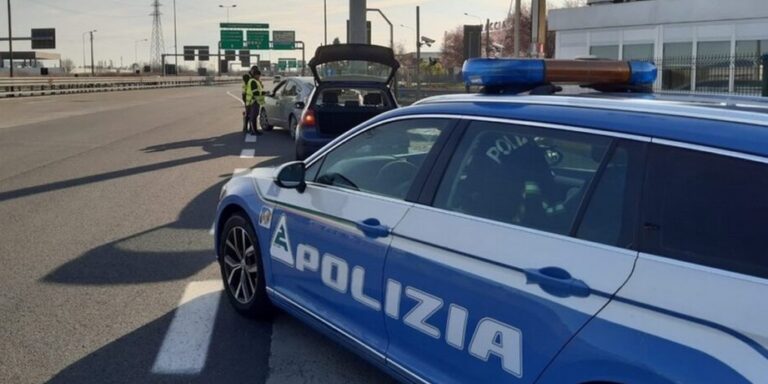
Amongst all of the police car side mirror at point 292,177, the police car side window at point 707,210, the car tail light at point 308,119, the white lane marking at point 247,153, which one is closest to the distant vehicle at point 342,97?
the car tail light at point 308,119

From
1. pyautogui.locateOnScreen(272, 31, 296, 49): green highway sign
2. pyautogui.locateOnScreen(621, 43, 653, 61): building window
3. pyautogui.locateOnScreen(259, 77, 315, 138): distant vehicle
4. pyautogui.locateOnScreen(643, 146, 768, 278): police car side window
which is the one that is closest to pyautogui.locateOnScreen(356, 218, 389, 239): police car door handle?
pyautogui.locateOnScreen(643, 146, 768, 278): police car side window

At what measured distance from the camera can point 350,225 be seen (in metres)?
3.80

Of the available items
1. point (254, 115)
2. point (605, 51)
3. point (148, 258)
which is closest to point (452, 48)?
point (605, 51)

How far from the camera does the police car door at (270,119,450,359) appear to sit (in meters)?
3.61

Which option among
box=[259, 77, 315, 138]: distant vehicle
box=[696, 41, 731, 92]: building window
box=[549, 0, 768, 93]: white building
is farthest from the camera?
box=[549, 0, 768, 93]: white building

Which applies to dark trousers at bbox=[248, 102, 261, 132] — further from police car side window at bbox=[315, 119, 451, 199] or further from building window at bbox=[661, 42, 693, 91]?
police car side window at bbox=[315, 119, 451, 199]

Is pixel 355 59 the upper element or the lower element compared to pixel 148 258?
upper

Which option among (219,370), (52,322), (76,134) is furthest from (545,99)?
(76,134)

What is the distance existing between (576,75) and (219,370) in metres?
2.49

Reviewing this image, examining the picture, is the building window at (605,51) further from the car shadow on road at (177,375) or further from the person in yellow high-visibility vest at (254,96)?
the car shadow on road at (177,375)

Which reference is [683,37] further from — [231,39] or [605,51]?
[231,39]

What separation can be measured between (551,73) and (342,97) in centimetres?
926

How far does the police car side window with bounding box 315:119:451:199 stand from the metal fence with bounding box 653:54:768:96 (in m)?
18.3

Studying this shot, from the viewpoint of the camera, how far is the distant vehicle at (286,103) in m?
17.6
